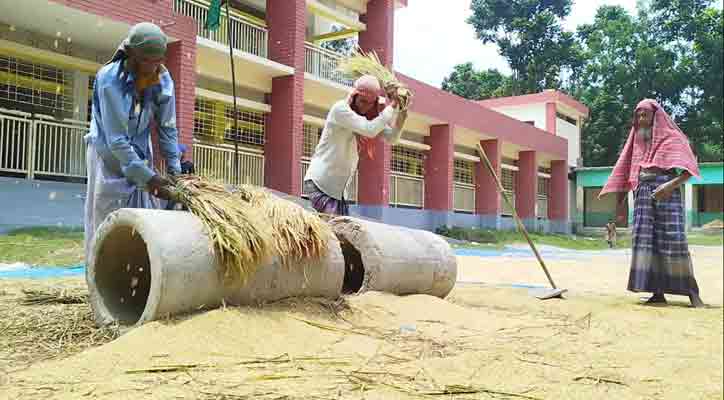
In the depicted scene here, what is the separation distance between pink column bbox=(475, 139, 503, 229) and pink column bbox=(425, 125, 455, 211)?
882 millimetres

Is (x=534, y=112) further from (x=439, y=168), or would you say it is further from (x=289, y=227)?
(x=439, y=168)

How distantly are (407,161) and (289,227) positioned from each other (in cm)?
1340

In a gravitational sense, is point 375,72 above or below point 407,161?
below

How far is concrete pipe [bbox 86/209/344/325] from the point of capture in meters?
2.29

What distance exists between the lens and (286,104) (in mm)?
11727

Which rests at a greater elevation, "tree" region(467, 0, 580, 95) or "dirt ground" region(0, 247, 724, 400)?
"tree" region(467, 0, 580, 95)

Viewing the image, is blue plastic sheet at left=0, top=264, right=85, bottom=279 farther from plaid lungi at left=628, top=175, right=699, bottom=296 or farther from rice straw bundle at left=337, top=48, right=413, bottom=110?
plaid lungi at left=628, top=175, right=699, bottom=296

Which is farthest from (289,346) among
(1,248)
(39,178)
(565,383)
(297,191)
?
(297,191)

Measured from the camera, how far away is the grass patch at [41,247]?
552 cm

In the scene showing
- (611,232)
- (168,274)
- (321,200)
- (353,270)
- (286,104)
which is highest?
(286,104)

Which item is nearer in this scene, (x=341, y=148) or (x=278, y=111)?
(x=341, y=148)

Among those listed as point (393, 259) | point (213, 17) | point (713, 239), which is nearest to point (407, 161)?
point (213, 17)

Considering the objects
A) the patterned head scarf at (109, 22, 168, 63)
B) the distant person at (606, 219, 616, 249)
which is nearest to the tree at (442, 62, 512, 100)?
the distant person at (606, 219, 616, 249)

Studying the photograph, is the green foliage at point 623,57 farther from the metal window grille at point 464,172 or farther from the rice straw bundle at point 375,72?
the metal window grille at point 464,172
